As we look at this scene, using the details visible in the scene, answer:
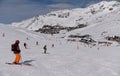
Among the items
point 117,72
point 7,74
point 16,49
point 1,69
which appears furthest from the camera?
point 117,72

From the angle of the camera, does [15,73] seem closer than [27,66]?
Yes

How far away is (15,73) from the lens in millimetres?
21344

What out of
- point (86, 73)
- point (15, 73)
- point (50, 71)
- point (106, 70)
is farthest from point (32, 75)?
point (106, 70)

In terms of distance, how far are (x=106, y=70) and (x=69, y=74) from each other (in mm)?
4959

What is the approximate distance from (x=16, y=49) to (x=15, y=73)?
3106mm

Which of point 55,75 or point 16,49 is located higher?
point 16,49

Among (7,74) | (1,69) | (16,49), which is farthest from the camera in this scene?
(16,49)

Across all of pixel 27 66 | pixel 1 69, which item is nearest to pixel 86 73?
pixel 27 66

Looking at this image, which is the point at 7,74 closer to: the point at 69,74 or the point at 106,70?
the point at 69,74

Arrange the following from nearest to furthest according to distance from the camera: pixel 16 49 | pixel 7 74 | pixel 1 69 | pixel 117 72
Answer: pixel 7 74 < pixel 1 69 < pixel 16 49 < pixel 117 72

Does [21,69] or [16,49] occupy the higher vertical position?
[16,49]

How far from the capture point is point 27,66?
80.8 ft

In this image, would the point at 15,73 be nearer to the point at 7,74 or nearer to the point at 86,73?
the point at 7,74

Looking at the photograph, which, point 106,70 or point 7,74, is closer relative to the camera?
A: point 7,74
